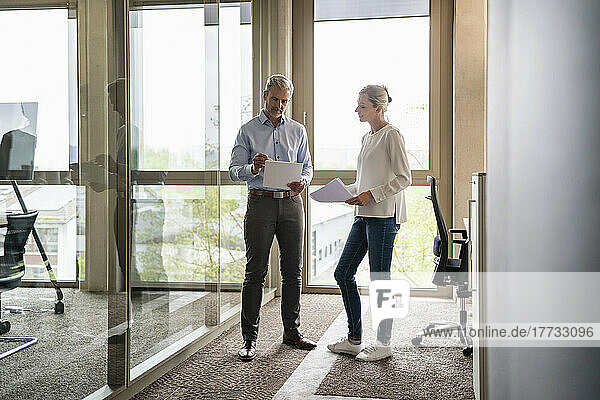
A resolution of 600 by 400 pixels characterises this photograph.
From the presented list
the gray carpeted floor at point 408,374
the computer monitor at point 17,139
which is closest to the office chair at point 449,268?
the gray carpeted floor at point 408,374

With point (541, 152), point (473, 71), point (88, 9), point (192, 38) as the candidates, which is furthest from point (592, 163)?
point (473, 71)

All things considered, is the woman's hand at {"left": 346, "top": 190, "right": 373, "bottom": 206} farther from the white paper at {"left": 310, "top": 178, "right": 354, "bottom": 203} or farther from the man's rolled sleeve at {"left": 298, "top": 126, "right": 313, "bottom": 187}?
the man's rolled sleeve at {"left": 298, "top": 126, "right": 313, "bottom": 187}

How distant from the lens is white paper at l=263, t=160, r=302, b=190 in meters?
3.66

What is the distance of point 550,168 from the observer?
1004mm

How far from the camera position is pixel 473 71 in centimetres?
544

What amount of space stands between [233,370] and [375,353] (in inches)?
31.9

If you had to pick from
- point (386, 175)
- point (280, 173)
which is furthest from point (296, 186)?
point (386, 175)

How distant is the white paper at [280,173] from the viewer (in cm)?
366

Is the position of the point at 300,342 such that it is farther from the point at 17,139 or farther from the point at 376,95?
the point at 17,139

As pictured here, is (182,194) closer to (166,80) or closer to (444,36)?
(166,80)

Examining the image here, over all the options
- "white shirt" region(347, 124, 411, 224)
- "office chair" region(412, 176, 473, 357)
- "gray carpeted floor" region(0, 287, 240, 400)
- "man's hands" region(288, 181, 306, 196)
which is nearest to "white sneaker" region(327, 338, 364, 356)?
"office chair" region(412, 176, 473, 357)

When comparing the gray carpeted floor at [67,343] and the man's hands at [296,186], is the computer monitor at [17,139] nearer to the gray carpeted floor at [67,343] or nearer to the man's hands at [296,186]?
the gray carpeted floor at [67,343]

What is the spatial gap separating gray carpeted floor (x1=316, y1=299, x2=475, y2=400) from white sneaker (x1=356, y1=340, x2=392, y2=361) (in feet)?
0.12

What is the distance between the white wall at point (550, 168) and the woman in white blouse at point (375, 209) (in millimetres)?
1882
